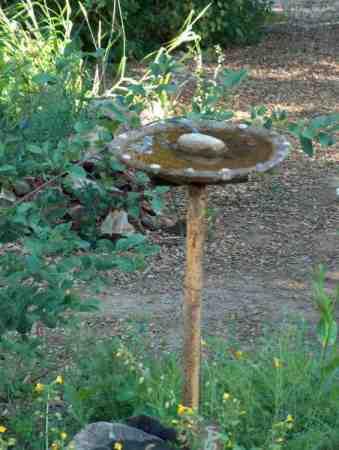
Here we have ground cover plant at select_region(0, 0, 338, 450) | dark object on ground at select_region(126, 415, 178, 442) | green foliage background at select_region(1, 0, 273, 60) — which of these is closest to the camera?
dark object on ground at select_region(126, 415, 178, 442)

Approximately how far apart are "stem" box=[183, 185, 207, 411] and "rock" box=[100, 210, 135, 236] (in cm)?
235

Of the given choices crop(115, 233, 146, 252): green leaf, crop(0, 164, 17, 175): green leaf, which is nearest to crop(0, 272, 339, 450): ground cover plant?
crop(115, 233, 146, 252): green leaf

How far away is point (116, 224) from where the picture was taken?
5465 millimetres

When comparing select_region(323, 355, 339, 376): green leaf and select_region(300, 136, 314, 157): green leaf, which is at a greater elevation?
select_region(300, 136, 314, 157): green leaf

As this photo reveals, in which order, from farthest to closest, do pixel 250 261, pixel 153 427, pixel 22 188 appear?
pixel 22 188
pixel 250 261
pixel 153 427

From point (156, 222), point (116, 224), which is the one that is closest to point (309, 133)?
point (116, 224)

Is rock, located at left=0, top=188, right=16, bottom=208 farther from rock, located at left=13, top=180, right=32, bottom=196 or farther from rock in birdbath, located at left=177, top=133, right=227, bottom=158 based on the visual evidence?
Result: rock in birdbath, located at left=177, top=133, right=227, bottom=158

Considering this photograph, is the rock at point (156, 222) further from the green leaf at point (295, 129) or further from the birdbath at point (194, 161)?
the green leaf at point (295, 129)

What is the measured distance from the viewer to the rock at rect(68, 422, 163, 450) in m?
2.90

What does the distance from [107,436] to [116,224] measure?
2.60 m

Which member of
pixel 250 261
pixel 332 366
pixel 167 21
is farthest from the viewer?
pixel 167 21

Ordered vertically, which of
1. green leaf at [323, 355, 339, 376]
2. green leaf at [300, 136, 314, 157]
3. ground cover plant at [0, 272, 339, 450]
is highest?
green leaf at [300, 136, 314, 157]

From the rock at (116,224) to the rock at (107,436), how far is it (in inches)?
98.1

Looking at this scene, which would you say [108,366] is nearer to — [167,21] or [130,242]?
[130,242]
